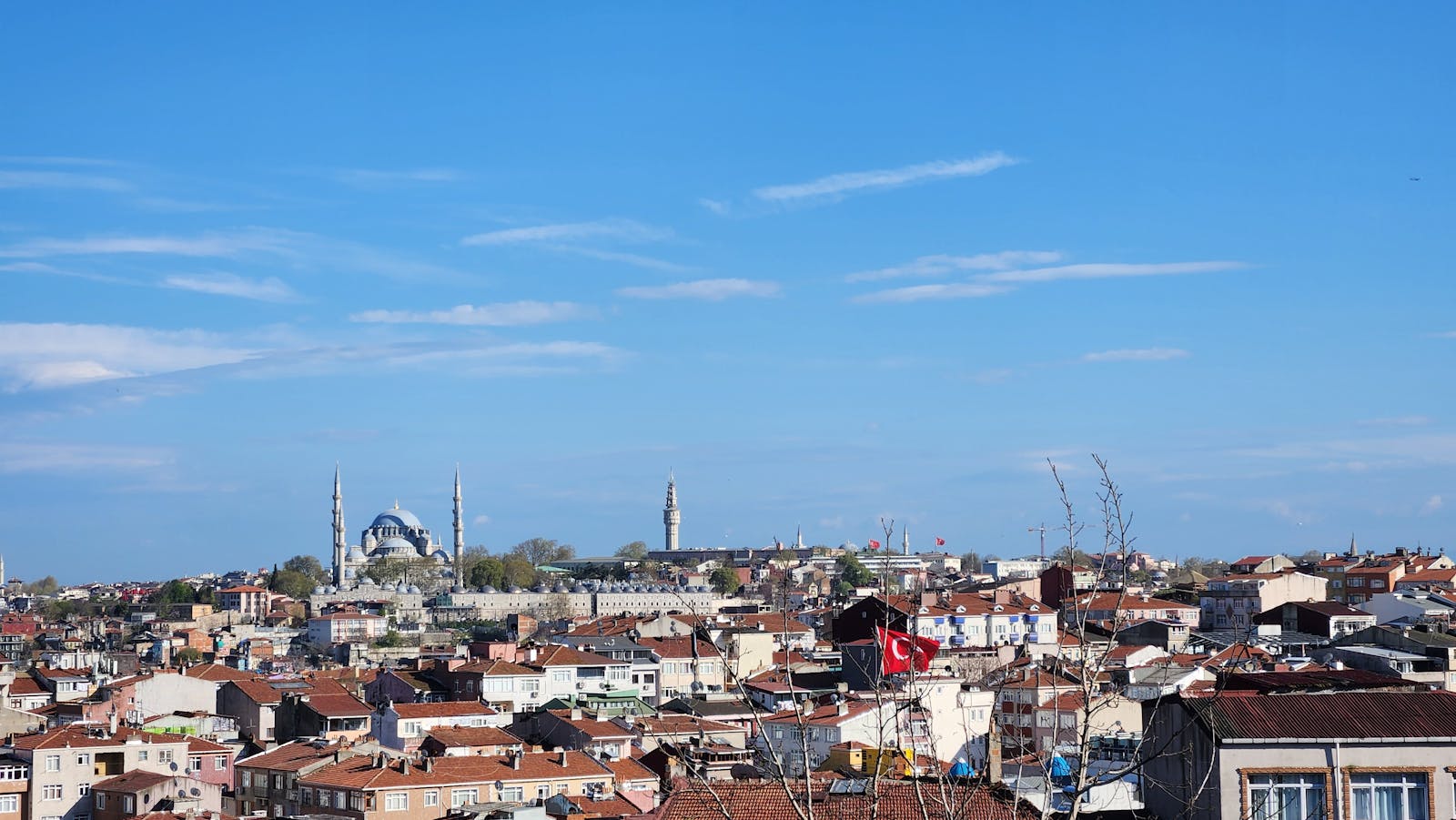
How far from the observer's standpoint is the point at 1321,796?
1154 cm

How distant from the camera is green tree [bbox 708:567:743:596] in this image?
120 meters

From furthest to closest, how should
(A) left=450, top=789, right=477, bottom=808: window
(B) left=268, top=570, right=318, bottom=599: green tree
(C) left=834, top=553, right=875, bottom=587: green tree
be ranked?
(B) left=268, top=570, right=318, bottom=599: green tree → (C) left=834, top=553, right=875, bottom=587: green tree → (A) left=450, top=789, right=477, bottom=808: window

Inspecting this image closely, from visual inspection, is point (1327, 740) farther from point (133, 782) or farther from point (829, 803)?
point (133, 782)

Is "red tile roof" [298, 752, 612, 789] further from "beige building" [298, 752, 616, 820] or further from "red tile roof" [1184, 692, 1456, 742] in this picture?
"red tile roof" [1184, 692, 1456, 742]

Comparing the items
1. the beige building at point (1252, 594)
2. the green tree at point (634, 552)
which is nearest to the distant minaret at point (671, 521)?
the green tree at point (634, 552)

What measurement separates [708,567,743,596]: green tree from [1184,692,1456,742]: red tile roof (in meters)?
107

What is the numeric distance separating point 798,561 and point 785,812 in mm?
141515

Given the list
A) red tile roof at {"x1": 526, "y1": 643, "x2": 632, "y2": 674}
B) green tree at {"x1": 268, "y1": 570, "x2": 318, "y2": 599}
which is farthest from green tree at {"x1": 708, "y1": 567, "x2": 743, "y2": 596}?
red tile roof at {"x1": 526, "y1": 643, "x2": 632, "y2": 674}

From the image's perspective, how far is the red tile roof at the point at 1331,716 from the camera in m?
11.6

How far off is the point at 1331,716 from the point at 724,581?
363 feet

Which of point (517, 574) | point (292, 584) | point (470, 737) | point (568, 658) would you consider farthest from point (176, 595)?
point (470, 737)

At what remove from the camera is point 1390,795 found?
11.6 metres

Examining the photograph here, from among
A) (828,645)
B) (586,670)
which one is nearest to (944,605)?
Result: (828,645)

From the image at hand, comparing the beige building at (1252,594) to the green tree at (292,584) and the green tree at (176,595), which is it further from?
the green tree at (292,584)
